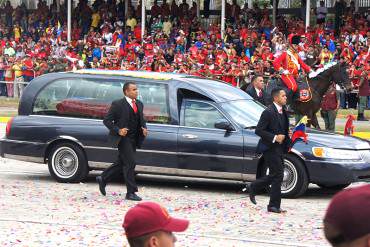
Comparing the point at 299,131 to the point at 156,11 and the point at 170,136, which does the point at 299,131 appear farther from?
the point at 156,11

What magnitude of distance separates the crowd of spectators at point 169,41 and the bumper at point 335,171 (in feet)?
42.7

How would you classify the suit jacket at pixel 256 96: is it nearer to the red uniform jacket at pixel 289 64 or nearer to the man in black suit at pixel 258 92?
the man in black suit at pixel 258 92

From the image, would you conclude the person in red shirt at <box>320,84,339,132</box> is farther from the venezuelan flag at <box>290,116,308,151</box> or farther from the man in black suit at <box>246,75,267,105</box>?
the venezuelan flag at <box>290,116,308,151</box>

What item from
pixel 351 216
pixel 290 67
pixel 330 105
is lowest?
pixel 330 105

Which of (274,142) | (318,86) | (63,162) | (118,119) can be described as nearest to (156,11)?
(318,86)

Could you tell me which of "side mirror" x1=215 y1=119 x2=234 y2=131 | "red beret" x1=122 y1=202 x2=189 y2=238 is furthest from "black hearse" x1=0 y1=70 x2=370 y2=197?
"red beret" x1=122 y1=202 x2=189 y2=238

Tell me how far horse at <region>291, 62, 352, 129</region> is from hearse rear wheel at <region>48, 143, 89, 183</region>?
770 cm

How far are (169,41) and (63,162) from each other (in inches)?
821

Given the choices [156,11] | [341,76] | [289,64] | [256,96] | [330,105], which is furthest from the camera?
[156,11]

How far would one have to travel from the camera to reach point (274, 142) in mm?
11008

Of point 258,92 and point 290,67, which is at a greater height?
point 290,67

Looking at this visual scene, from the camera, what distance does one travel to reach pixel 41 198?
11.7m

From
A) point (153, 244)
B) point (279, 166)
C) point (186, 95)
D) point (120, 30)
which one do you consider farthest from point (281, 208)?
point (120, 30)

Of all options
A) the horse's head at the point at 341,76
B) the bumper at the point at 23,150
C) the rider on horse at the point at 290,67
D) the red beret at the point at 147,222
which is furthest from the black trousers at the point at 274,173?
the horse's head at the point at 341,76
